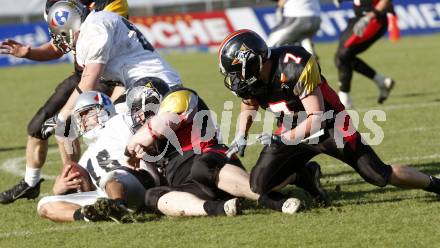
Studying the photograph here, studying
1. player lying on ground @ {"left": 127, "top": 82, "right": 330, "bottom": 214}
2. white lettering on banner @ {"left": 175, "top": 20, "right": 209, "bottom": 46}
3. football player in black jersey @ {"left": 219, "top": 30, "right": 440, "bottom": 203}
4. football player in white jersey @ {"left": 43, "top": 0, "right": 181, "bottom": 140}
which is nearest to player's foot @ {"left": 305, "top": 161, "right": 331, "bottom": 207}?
player lying on ground @ {"left": 127, "top": 82, "right": 330, "bottom": 214}

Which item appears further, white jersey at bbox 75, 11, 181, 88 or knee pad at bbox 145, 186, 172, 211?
white jersey at bbox 75, 11, 181, 88

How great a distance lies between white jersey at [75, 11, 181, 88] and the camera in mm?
5883

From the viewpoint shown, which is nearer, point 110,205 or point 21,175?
point 110,205

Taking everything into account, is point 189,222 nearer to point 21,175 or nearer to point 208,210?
point 208,210

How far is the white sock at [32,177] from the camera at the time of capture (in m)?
6.27

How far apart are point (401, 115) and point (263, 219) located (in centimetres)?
495

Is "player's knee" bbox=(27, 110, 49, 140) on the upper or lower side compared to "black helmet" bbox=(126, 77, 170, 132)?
lower

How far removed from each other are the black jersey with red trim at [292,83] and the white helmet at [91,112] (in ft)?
3.08

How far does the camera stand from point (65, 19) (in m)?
6.04

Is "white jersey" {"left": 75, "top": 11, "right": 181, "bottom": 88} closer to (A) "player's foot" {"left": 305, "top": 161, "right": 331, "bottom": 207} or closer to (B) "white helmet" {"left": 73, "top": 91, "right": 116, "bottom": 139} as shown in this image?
(B) "white helmet" {"left": 73, "top": 91, "right": 116, "bottom": 139}

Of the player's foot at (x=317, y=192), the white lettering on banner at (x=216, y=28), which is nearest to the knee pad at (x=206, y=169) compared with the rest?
the player's foot at (x=317, y=192)

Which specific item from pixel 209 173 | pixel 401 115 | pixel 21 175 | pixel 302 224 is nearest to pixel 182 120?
pixel 209 173

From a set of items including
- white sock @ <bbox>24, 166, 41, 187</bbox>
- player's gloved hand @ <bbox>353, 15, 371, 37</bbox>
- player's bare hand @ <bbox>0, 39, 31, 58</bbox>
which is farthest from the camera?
player's gloved hand @ <bbox>353, 15, 371, 37</bbox>

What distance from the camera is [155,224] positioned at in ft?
16.7
